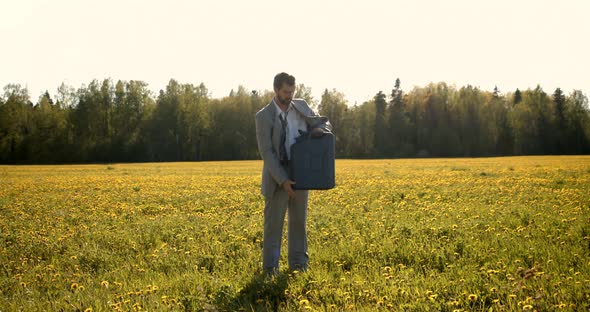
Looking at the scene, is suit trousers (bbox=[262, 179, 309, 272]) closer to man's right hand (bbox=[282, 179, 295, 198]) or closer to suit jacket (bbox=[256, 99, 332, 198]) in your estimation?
suit jacket (bbox=[256, 99, 332, 198])

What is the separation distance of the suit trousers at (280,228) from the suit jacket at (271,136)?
0.59 ft

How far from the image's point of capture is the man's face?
18.3ft

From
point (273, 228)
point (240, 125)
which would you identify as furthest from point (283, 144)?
point (240, 125)

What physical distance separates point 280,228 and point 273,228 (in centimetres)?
9

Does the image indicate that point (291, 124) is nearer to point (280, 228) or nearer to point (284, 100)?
point (284, 100)

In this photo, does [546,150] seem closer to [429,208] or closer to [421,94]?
[421,94]

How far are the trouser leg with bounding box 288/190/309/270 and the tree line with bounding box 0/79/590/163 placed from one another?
254 feet

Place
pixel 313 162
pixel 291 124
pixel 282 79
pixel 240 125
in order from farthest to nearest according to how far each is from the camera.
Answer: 1. pixel 240 125
2. pixel 291 124
3. pixel 282 79
4. pixel 313 162

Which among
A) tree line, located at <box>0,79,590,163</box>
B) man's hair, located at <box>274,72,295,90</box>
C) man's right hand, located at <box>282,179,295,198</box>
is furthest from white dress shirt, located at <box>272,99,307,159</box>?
tree line, located at <box>0,79,590,163</box>

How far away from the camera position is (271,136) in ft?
18.8

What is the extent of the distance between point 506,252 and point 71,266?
20.1 ft

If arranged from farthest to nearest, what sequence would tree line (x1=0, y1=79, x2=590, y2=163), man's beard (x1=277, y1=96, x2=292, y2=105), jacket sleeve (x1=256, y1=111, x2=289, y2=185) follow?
tree line (x1=0, y1=79, x2=590, y2=163)
man's beard (x1=277, y1=96, x2=292, y2=105)
jacket sleeve (x1=256, y1=111, x2=289, y2=185)

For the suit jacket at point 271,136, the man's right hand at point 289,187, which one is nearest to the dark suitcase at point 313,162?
the man's right hand at point 289,187

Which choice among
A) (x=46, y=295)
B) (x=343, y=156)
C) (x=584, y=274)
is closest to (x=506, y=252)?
(x=584, y=274)
